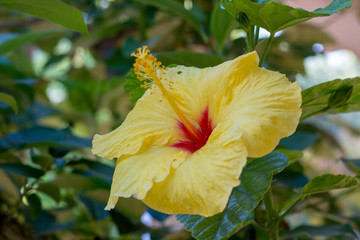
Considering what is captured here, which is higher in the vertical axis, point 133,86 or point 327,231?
point 133,86

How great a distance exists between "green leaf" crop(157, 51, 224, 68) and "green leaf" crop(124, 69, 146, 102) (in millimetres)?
92

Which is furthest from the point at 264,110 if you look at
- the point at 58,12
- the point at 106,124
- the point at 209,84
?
the point at 106,124

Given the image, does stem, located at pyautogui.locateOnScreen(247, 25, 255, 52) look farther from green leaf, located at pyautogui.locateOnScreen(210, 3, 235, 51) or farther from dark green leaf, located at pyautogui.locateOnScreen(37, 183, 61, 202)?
dark green leaf, located at pyautogui.locateOnScreen(37, 183, 61, 202)

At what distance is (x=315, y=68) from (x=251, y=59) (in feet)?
5.69

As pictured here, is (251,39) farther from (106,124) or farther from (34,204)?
(106,124)

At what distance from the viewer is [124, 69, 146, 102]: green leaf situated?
498 millimetres

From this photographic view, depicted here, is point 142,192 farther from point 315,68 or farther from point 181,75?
point 315,68

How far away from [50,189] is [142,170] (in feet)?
1.32

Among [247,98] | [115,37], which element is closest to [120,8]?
[115,37]

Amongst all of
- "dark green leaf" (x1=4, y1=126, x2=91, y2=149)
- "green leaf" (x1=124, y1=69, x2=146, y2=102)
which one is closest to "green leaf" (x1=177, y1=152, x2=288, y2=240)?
"green leaf" (x1=124, y1=69, x2=146, y2=102)

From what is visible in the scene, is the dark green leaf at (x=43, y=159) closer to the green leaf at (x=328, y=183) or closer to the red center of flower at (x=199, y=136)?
the red center of flower at (x=199, y=136)

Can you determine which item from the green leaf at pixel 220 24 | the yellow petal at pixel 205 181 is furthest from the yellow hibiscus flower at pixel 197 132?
the green leaf at pixel 220 24

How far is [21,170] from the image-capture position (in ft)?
2.00

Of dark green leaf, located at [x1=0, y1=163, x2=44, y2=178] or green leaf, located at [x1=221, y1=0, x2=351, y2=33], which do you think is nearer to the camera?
green leaf, located at [x1=221, y1=0, x2=351, y2=33]
